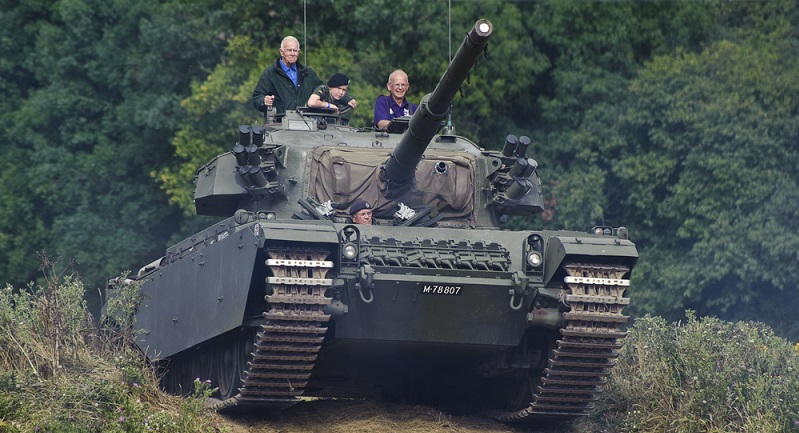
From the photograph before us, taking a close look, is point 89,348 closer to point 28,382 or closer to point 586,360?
point 28,382

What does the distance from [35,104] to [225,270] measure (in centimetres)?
2387

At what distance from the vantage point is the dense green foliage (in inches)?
1214

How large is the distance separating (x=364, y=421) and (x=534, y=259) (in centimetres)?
230

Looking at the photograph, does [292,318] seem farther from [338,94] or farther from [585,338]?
[338,94]

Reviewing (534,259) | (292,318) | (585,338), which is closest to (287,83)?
(534,259)

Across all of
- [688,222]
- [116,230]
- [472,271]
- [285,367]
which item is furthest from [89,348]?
[116,230]

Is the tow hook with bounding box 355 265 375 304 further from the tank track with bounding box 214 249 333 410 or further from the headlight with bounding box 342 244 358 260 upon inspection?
the tank track with bounding box 214 249 333 410

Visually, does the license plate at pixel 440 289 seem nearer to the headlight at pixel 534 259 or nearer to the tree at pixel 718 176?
the headlight at pixel 534 259

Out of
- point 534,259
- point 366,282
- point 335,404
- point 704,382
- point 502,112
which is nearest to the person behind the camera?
point 366,282

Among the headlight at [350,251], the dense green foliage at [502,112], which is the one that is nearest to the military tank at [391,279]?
the headlight at [350,251]

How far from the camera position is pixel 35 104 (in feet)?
127

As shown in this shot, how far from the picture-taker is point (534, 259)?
15656 millimetres

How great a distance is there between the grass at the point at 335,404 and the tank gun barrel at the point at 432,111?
95.3 inches

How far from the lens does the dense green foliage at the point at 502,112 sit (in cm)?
3083
